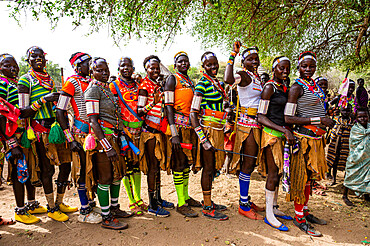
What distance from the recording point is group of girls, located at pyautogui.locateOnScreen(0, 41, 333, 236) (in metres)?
3.17

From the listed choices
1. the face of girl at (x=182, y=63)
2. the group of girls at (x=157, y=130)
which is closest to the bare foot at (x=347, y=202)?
the group of girls at (x=157, y=130)

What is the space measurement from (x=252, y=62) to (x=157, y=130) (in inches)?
66.2

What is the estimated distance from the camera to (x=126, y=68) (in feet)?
11.8

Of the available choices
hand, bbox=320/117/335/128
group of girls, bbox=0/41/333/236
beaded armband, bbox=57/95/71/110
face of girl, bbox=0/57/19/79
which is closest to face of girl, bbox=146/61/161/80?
group of girls, bbox=0/41/333/236

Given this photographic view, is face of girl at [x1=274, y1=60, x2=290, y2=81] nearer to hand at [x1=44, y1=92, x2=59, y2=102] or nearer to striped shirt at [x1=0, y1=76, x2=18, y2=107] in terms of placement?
hand at [x1=44, y1=92, x2=59, y2=102]

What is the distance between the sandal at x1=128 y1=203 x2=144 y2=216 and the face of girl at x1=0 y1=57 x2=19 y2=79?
8.37 feet

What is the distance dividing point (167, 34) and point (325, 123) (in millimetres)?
4305

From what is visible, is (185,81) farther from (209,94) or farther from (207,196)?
(207,196)

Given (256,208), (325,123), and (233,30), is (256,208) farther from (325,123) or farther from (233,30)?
(233,30)

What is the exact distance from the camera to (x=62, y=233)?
3219 mm

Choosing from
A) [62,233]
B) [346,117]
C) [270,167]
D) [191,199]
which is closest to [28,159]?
[62,233]

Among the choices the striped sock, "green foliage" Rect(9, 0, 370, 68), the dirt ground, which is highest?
"green foliage" Rect(9, 0, 370, 68)

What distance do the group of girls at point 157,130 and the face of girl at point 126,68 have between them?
0.07 ft

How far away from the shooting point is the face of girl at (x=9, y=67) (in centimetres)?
335
